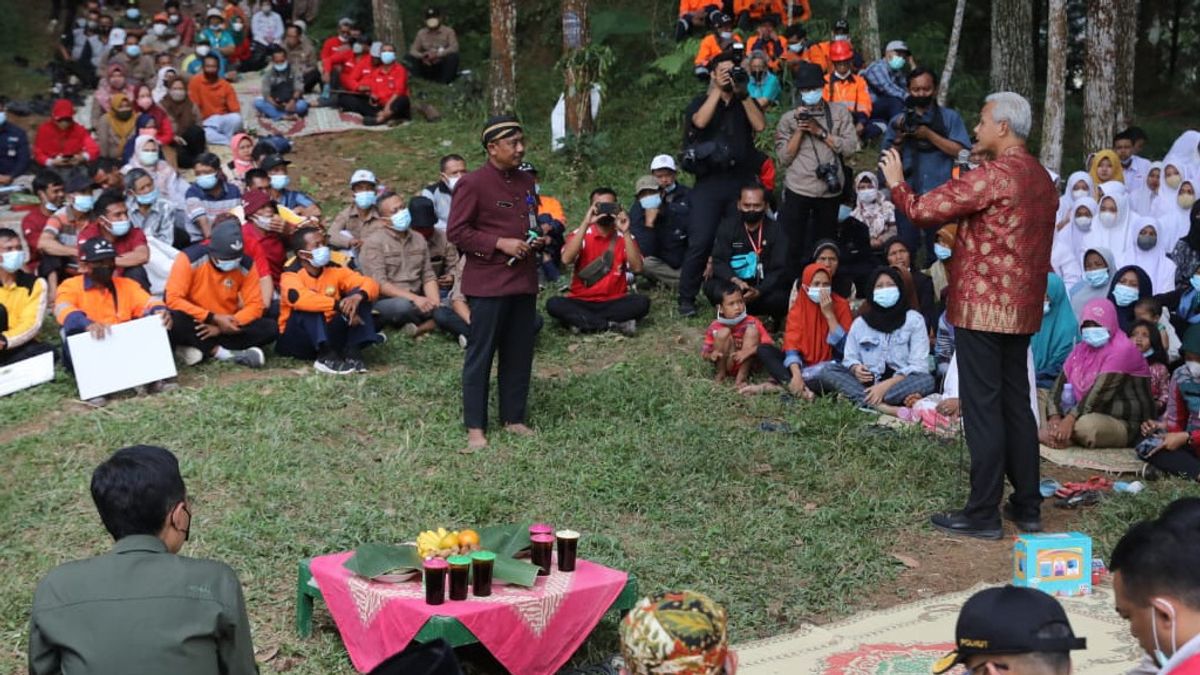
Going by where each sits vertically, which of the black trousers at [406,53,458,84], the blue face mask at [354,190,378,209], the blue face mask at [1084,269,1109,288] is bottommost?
the blue face mask at [1084,269,1109,288]

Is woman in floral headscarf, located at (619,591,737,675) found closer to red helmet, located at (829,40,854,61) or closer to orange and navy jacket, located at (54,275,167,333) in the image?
orange and navy jacket, located at (54,275,167,333)

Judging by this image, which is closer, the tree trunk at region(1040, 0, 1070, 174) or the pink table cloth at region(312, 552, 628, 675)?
the pink table cloth at region(312, 552, 628, 675)

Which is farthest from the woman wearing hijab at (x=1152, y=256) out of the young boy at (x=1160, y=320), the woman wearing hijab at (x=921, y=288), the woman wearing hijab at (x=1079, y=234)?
the woman wearing hijab at (x=921, y=288)

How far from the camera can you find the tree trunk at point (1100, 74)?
12.5 metres

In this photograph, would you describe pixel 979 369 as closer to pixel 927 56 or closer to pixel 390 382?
pixel 390 382

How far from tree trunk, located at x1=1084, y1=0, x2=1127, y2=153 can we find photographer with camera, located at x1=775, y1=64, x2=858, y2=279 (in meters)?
3.41

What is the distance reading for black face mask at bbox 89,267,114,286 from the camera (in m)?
8.84

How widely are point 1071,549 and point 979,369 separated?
0.88 metres

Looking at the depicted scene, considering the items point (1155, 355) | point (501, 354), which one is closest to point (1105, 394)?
point (1155, 355)

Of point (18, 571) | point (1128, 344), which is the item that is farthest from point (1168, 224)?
point (18, 571)

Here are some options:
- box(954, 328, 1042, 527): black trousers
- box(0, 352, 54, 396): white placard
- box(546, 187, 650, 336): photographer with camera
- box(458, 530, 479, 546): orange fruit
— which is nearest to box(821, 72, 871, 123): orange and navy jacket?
box(546, 187, 650, 336): photographer with camera

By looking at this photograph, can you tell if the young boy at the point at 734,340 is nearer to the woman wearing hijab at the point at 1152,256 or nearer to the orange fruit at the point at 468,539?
the woman wearing hijab at the point at 1152,256

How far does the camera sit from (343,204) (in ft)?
43.1

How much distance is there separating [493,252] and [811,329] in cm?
271
